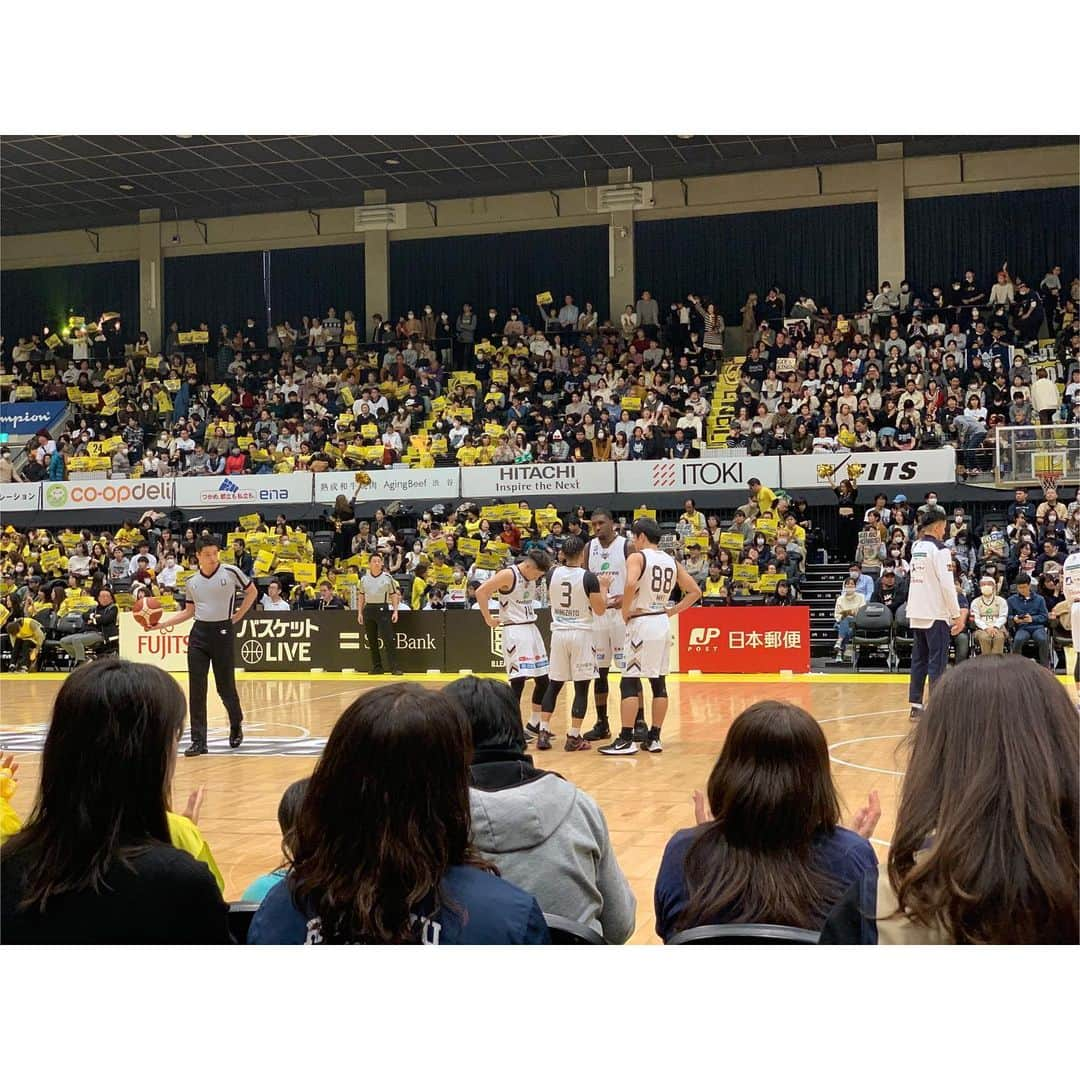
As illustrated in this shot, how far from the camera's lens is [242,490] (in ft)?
78.3

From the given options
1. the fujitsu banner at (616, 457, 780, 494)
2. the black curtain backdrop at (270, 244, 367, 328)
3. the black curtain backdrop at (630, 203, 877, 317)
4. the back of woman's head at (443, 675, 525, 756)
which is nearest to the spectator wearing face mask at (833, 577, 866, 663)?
the fujitsu banner at (616, 457, 780, 494)

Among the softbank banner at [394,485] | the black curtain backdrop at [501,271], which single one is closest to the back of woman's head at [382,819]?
the softbank banner at [394,485]

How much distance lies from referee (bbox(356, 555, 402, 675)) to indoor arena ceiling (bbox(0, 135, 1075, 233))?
34.9 ft

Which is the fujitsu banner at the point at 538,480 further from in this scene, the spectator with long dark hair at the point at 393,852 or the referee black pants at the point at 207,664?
the spectator with long dark hair at the point at 393,852

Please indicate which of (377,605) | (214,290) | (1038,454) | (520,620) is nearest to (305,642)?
(377,605)

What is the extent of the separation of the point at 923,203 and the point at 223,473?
15502mm

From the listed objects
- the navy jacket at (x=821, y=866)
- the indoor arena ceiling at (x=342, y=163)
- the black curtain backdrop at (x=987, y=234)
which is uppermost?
the indoor arena ceiling at (x=342, y=163)

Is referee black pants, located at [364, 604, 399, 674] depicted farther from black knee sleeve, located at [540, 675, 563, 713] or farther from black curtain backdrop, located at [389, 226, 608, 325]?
black curtain backdrop, located at [389, 226, 608, 325]

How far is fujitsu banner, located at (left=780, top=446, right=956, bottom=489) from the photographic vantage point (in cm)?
2012

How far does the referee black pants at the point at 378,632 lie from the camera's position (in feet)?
55.4

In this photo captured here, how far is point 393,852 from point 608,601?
26.5ft

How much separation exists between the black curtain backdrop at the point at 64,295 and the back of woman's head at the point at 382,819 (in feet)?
102

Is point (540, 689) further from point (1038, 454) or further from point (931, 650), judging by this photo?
point (1038, 454)

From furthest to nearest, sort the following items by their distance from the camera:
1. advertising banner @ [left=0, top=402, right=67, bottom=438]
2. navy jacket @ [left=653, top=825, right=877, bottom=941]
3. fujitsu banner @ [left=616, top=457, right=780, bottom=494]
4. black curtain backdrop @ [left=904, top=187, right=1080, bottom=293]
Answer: advertising banner @ [left=0, top=402, right=67, bottom=438], black curtain backdrop @ [left=904, top=187, right=1080, bottom=293], fujitsu banner @ [left=616, top=457, right=780, bottom=494], navy jacket @ [left=653, top=825, right=877, bottom=941]
